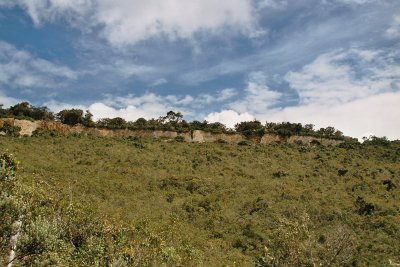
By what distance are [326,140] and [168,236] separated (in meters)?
56.2

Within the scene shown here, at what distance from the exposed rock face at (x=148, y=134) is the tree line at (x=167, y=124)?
29.0 inches

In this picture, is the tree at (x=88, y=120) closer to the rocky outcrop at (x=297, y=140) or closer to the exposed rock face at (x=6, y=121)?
the exposed rock face at (x=6, y=121)

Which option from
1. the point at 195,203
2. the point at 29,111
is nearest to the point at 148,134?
the point at 29,111

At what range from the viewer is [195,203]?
116ft

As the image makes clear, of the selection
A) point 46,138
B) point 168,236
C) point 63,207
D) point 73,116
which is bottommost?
point 168,236

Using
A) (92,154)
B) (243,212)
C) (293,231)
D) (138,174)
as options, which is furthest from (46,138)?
(293,231)

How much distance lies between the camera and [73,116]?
65.7 meters

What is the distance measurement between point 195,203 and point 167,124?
37.5 meters

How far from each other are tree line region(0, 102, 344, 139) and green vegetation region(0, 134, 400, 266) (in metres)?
7.07

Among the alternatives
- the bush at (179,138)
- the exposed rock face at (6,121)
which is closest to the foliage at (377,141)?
the bush at (179,138)

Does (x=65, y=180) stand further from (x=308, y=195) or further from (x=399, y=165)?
(x=399, y=165)

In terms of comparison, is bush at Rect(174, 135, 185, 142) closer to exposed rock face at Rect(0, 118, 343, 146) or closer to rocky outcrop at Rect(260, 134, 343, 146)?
exposed rock face at Rect(0, 118, 343, 146)

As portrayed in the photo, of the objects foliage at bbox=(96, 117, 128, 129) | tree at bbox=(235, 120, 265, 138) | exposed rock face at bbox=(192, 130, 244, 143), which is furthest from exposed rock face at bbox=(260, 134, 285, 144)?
foliage at bbox=(96, 117, 128, 129)

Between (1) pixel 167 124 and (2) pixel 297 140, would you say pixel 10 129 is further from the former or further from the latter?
(2) pixel 297 140
